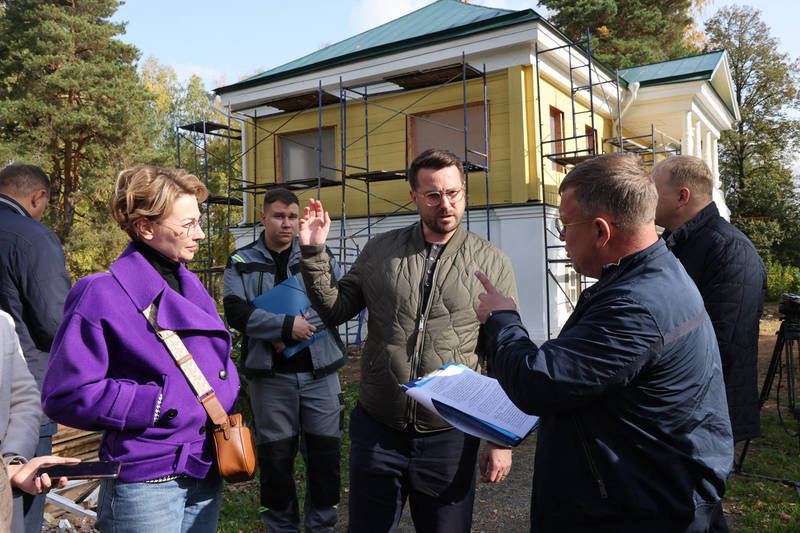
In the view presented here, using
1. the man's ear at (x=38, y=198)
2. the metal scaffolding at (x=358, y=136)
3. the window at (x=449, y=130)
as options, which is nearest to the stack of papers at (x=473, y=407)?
the man's ear at (x=38, y=198)

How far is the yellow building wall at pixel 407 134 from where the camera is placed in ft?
37.1

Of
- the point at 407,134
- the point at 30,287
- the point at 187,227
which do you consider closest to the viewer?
the point at 187,227

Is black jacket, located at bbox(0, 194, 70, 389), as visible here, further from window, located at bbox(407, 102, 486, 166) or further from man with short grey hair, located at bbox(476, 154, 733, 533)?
window, located at bbox(407, 102, 486, 166)

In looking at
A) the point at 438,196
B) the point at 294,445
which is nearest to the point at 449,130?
the point at 294,445

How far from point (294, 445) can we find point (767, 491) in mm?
3974

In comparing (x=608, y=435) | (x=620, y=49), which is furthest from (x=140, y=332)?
(x=620, y=49)

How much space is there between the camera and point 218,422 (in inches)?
82.7

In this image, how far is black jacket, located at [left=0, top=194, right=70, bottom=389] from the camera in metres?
2.88

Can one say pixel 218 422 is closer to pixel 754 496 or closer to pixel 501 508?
pixel 501 508

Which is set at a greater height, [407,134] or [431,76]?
[431,76]

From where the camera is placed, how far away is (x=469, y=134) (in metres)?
11.9

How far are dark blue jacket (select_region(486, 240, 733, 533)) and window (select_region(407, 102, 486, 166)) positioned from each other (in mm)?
9970

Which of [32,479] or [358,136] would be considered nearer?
[32,479]

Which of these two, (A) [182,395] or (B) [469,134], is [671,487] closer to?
(A) [182,395]
